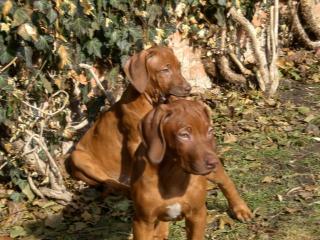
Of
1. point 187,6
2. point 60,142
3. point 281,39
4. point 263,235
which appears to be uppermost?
point 187,6

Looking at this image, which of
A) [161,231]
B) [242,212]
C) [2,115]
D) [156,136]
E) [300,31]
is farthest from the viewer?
[300,31]

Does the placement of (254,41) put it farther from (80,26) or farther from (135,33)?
(80,26)

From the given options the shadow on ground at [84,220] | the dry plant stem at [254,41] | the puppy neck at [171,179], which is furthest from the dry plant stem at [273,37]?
the puppy neck at [171,179]

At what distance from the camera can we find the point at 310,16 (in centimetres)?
861

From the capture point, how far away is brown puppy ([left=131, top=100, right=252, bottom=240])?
11.7 ft

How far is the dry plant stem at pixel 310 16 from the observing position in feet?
27.9

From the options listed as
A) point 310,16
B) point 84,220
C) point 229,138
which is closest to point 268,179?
point 229,138

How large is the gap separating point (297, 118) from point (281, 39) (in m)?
2.05

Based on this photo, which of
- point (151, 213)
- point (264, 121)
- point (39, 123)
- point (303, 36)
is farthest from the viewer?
point (303, 36)

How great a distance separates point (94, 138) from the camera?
5.76m

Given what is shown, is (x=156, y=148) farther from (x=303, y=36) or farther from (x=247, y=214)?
(x=303, y=36)

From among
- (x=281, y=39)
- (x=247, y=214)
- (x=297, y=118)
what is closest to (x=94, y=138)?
(x=247, y=214)

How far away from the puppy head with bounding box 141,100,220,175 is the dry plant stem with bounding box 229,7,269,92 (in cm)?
375

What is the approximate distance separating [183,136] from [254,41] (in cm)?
395
